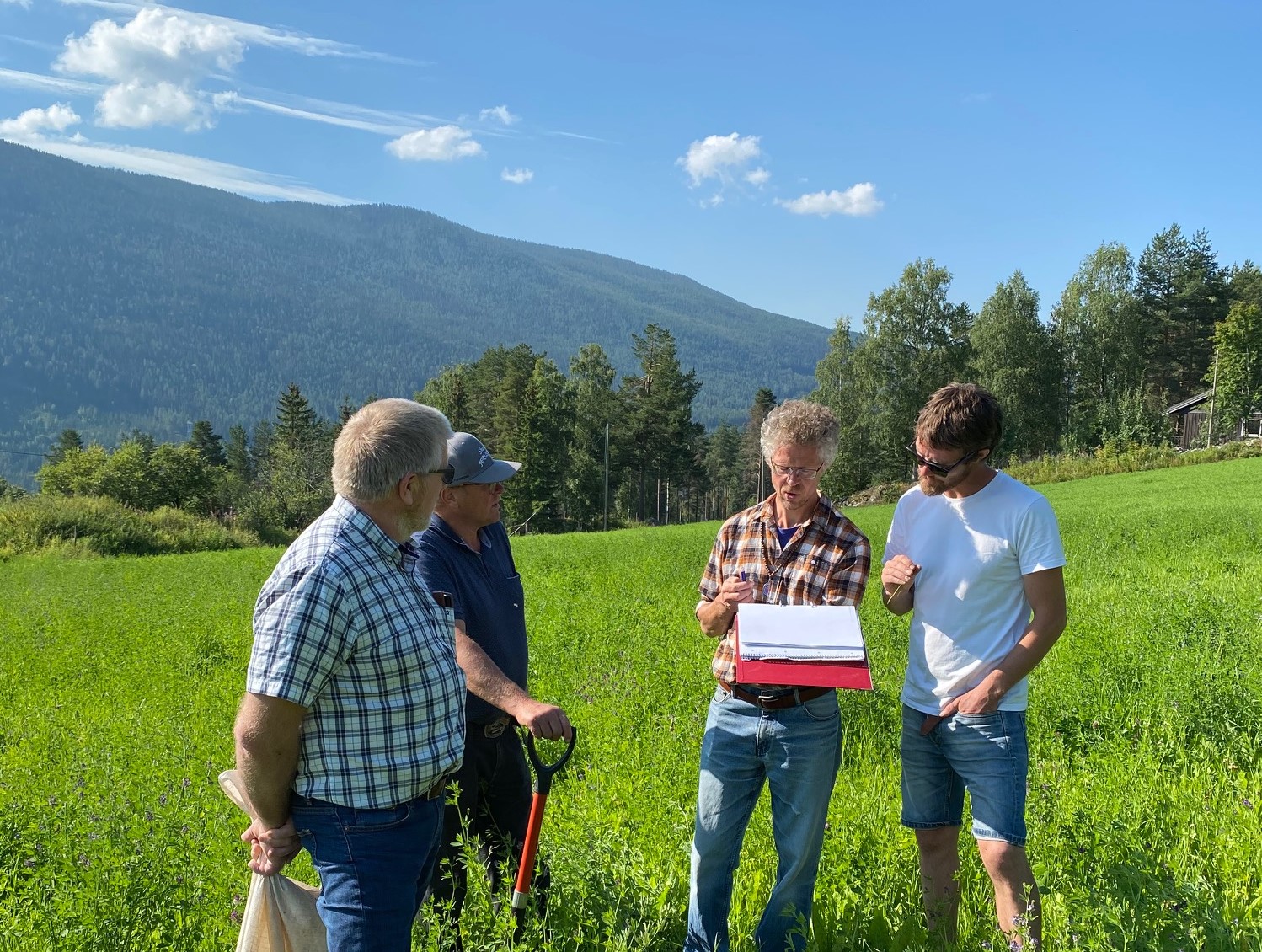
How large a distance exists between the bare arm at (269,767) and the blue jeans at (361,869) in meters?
0.06

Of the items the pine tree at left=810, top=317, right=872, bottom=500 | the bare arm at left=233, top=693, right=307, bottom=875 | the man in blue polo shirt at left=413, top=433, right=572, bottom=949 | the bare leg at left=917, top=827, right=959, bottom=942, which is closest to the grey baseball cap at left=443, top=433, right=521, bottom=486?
the man in blue polo shirt at left=413, top=433, right=572, bottom=949

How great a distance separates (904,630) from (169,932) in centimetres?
658

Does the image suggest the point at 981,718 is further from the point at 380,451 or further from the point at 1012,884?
the point at 380,451

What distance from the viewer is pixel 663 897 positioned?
10.7 ft

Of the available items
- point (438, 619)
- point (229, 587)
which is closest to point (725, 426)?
point (229, 587)

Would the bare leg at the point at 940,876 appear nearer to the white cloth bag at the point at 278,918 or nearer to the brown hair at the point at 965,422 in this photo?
the brown hair at the point at 965,422

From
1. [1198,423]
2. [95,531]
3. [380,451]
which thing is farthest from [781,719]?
[1198,423]

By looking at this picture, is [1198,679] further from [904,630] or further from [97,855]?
[97,855]

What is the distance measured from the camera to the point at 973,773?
9.62ft

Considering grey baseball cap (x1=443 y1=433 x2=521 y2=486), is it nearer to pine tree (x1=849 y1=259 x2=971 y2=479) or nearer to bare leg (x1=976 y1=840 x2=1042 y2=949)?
bare leg (x1=976 y1=840 x2=1042 y2=949)

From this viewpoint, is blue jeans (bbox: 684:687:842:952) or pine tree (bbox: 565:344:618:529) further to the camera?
pine tree (bbox: 565:344:618:529)

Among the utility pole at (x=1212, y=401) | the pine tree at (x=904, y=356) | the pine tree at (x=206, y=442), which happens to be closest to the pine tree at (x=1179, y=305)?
the utility pole at (x=1212, y=401)

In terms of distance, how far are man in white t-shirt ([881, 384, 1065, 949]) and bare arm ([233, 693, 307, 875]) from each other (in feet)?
6.27

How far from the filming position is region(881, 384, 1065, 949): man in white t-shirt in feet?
9.36
